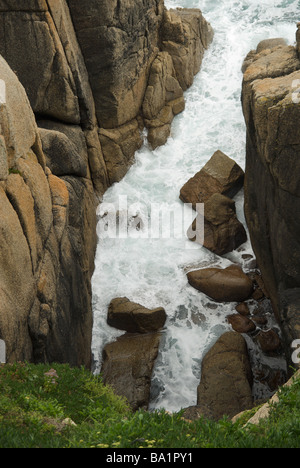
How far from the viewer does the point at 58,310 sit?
12.2 metres

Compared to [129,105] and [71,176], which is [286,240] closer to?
[71,176]

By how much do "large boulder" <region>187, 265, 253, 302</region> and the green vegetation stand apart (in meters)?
8.06

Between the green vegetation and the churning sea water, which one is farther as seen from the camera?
the churning sea water

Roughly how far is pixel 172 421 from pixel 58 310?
5.55 meters

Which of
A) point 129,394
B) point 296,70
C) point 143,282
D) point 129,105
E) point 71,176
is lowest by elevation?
point 129,394

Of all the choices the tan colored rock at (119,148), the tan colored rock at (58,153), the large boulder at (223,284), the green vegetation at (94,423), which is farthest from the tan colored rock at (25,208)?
the tan colored rock at (119,148)

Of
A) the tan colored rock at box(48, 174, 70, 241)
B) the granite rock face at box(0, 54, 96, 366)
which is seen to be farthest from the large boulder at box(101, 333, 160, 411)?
the tan colored rock at box(48, 174, 70, 241)

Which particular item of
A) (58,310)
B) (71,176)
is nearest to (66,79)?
(71,176)

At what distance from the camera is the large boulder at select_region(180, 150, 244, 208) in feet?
65.7

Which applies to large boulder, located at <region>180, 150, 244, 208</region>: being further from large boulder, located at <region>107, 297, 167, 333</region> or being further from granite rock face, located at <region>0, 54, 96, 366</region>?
granite rock face, located at <region>0, 54, 96, 366</region>

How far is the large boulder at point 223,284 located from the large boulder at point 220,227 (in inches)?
56.4

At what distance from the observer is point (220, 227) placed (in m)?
18.7

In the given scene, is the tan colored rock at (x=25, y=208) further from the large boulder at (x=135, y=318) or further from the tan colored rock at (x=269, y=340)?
the tan colored rock at (x=269, y=340)

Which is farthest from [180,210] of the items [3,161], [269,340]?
[3,161]
